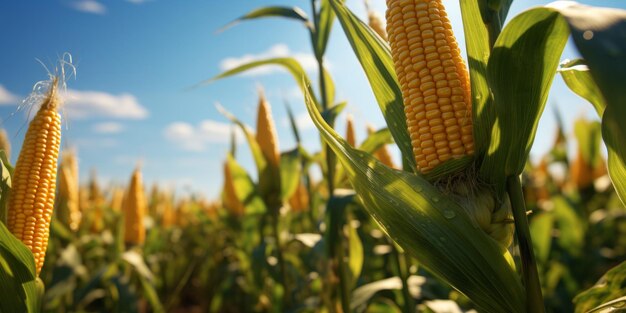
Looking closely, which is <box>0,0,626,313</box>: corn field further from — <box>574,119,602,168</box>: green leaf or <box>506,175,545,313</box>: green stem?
<box>574,119,602,168</box>: green leaf

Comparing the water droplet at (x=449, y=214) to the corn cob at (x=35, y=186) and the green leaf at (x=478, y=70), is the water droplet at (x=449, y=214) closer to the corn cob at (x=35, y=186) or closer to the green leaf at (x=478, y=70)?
the green leaf at (x=478, y=70)

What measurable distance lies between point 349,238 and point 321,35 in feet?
4.83

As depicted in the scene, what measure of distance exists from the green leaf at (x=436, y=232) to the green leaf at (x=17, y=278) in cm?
117

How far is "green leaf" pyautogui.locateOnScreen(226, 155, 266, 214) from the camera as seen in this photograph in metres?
3.93

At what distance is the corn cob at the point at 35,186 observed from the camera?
66.7 inches

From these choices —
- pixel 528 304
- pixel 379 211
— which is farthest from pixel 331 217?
pixel 528 304

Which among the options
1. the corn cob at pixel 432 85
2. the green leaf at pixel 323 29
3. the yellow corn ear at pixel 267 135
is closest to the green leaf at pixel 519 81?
the corn cob at pixel 432 85

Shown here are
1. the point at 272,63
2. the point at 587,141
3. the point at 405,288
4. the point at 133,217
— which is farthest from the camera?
the point at 587,141

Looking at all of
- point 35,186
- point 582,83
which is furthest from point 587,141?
point 35,186

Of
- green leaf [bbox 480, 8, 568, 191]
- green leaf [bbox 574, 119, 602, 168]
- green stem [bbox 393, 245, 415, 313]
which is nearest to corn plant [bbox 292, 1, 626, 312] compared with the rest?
green leaf [bbox 480, 8, 568, 191]

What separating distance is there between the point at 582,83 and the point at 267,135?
94.9 inches

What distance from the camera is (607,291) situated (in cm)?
169

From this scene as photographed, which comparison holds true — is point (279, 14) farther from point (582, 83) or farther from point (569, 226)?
point (569, 226)

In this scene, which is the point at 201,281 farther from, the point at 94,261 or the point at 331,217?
the point at 331,217
